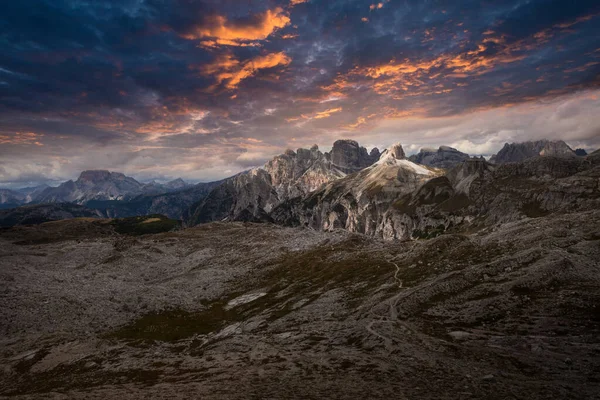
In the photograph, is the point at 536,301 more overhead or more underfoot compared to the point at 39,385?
more overhead

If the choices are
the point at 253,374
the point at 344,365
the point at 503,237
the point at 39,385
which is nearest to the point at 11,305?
the point at 39,385

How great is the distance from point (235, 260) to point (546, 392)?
112 meters

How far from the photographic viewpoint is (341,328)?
47.2 metres

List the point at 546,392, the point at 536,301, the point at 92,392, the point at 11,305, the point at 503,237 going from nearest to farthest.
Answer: the point at 546,392 → the point at 92,392 → the point at 536,301 → the point at 11,305 → the point at 503,237

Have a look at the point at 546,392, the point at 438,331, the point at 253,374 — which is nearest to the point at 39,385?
the point at 253,374

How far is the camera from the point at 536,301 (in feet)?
148

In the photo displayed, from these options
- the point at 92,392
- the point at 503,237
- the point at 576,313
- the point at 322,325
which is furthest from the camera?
the point at 503,237

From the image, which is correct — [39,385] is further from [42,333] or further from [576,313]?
[576,313]

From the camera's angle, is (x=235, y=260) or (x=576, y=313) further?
(x=235, y=260)

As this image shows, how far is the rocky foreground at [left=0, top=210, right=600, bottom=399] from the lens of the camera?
98.7ft

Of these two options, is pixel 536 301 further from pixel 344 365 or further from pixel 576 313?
pixel 344 365

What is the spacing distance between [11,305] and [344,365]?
215ft

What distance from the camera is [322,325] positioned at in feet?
164

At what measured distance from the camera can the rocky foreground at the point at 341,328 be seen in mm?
30078
